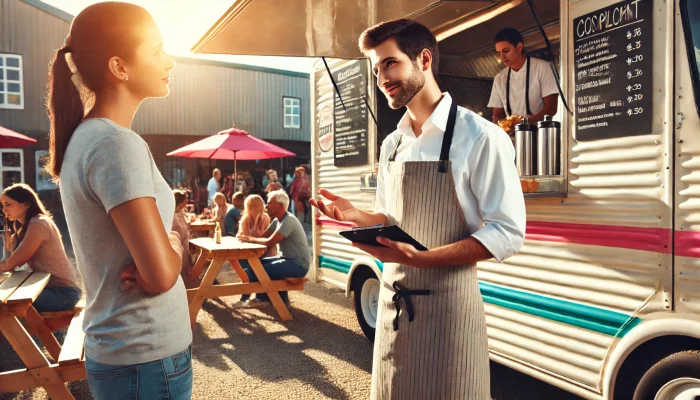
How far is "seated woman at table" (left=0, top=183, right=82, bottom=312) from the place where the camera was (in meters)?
4.77

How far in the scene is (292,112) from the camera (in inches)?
984

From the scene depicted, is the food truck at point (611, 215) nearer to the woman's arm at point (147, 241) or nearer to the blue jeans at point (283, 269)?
the woman's arm at point (147, 241)

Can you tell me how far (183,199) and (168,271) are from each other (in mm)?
6149

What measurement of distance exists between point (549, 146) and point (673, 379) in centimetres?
145

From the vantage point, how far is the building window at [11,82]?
1792 centimetres

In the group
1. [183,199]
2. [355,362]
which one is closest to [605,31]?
[355,362]

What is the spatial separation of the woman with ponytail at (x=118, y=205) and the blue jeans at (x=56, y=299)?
3690 millimetres

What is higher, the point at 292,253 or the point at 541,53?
the point at 541,53

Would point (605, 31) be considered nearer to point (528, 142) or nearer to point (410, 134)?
point (528, 142)

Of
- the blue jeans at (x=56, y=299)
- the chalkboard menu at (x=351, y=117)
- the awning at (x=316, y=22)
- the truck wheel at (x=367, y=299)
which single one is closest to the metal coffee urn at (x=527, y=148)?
the awning at (x=316, y=22)

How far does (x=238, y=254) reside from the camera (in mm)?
6039

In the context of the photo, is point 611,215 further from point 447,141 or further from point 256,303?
point 256,303

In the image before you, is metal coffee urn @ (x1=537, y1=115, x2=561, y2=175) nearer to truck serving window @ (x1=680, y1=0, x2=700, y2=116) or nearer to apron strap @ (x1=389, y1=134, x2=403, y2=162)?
truck serving window @ (x1=680, y1=0, x2=700, y2=116)

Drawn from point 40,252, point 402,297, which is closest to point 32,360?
point 40,252
